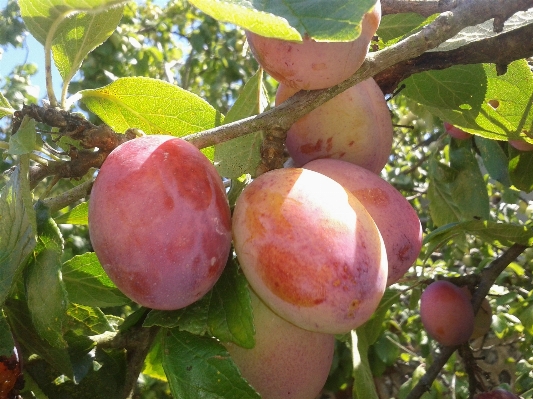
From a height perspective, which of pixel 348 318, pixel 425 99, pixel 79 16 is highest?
pixel 79 16

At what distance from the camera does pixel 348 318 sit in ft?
2.17

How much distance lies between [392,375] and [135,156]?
2.93 metres

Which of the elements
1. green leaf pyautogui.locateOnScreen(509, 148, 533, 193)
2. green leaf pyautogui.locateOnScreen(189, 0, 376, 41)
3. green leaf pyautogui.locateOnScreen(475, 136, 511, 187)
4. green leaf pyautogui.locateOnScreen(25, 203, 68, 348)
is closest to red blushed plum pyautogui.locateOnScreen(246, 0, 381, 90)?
green leaf pyautogui.locateOnScreen(189, 0, 376, 41)

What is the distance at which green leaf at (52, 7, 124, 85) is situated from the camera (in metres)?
0.88

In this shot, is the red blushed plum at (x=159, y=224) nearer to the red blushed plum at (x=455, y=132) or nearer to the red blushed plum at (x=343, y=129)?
the red blushed plum at (x=343, y=129)

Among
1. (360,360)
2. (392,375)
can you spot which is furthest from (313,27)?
(392,375)

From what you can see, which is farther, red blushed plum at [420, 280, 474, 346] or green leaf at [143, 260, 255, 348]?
red blushed plum at [420, 280, 474, 346]

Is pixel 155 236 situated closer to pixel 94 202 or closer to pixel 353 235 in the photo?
pixel 94 202

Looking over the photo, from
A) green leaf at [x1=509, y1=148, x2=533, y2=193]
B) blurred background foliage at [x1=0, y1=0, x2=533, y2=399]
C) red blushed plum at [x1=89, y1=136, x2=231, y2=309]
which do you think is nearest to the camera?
red blushed plum at [x1=89, y1=136, x2=231, y2=309]

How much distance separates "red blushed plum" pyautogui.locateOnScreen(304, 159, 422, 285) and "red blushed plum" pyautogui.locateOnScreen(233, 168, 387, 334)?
0.07m

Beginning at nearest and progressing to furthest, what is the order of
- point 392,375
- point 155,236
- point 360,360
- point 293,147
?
point 155,236 → point 293,147 → point 360,360 → point 392,375

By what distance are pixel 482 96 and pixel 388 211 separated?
1.29 feet

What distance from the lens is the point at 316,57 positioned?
27.3 inches

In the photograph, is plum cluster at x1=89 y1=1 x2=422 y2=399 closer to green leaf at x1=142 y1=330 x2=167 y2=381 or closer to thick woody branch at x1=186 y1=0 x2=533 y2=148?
thick woody branch at x1=186 y1=0 x2=533 y2=148
